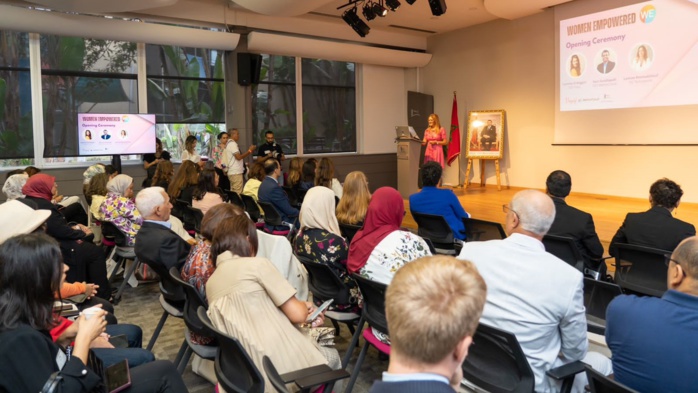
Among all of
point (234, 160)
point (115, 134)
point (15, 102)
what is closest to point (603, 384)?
point (115, 134)

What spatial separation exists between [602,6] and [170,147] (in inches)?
325

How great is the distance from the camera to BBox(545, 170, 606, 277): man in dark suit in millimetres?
3506

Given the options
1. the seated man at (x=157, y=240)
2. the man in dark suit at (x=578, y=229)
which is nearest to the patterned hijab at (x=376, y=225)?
the seated man at (x=157, y=240)

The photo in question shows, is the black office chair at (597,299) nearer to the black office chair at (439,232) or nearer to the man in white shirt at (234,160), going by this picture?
the black office chair at (439,232)

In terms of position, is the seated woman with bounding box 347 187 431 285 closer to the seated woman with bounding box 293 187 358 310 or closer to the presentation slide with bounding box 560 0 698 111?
the seated woman with bounding box 293 187 358 310

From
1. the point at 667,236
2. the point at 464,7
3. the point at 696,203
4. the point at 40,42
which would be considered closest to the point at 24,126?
the point at 40,42

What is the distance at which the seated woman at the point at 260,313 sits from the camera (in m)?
2.07

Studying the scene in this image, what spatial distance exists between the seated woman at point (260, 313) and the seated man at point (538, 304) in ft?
2.56

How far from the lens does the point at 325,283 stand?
3051 mm

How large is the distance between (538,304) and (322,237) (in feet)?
5.41

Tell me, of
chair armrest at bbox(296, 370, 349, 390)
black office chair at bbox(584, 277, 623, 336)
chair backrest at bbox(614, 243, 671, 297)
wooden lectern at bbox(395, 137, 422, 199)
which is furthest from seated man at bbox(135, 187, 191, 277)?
wooden lectern at bbox(395, 137, 422, 199)

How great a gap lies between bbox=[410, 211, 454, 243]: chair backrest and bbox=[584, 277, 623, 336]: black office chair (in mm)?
1823

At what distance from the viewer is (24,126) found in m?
8.49

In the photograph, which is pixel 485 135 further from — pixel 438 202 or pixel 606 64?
pixel 438 202
